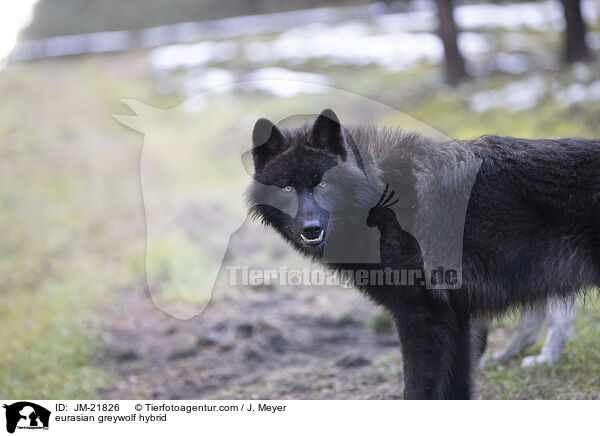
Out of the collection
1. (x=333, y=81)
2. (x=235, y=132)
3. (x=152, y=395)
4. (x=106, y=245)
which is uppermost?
(x=333, y=81)

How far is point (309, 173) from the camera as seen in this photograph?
321cm

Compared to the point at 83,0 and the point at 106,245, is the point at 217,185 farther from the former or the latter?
the point at 83,0

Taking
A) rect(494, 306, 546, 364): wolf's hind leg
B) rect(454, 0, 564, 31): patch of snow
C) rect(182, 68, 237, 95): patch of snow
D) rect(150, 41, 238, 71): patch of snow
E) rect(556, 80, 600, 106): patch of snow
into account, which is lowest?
rect(494, 306, 546, 364): wolf's hind leg

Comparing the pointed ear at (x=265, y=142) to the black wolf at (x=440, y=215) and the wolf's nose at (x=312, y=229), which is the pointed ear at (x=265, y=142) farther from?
the wolf's nose at (x=312, y=229)

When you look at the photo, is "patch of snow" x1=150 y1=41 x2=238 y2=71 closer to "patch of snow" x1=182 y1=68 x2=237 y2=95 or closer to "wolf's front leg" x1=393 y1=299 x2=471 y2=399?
"patch of snow" x1=182 y1=68 x2=237 y2=95

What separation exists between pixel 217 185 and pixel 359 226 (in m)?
5.05

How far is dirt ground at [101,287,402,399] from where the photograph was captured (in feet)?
Result: 14.0

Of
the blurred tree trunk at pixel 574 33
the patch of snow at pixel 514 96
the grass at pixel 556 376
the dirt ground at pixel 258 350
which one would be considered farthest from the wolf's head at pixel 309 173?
the blurred tree trunk at pixel 574 33

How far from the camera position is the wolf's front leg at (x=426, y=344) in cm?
307

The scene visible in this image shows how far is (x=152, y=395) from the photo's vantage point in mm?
4418

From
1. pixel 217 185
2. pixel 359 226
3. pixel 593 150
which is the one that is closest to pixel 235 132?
pixel 217 185

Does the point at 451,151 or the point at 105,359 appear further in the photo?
the point at 105,359

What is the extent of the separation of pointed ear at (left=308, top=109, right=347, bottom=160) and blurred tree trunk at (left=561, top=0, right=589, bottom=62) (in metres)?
6.22
